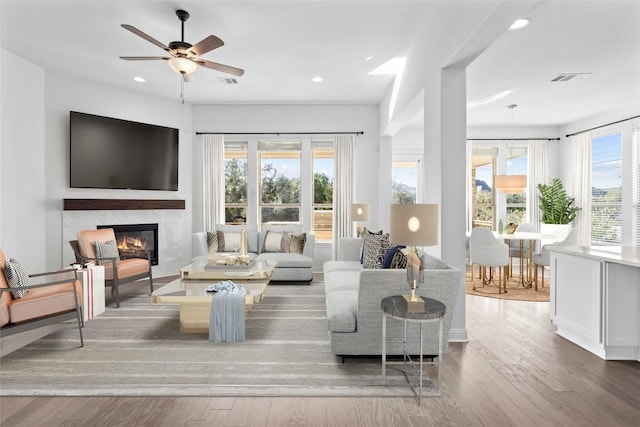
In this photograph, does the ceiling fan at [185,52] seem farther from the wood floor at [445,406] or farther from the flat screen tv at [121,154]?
the wood floor at [445,406]

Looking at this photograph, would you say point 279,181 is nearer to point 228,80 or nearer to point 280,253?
point 280,253

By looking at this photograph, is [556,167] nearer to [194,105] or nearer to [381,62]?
[381,62]

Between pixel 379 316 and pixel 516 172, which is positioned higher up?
pixel 516 172

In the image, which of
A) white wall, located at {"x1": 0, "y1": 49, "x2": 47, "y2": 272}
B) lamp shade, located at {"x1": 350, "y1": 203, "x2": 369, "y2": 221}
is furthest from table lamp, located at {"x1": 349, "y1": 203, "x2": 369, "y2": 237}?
white wall, located at {"x1": 0, "y1": 49, "x2": 47, "y2": 272}

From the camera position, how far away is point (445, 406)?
221cm

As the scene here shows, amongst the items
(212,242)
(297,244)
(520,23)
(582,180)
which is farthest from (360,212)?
(582,180)

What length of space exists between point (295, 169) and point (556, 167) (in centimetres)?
565

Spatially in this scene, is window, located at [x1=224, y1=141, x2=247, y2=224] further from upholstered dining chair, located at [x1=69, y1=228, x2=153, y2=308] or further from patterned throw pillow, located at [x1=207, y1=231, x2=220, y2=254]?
upholstered dining chair, located at [x1=69, y1=228, x2=153, y2=308]

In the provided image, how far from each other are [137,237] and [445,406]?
5.48 m

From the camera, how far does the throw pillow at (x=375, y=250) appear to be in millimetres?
3617

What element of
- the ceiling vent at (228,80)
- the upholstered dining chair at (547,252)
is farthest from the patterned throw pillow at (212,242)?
the upholstered dining chair at (547,252)

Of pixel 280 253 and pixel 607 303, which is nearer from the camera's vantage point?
pixel 607 303

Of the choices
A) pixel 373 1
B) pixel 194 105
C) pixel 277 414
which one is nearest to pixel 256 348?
pixel 277 414

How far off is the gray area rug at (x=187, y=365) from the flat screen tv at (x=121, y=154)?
262 centimetres
